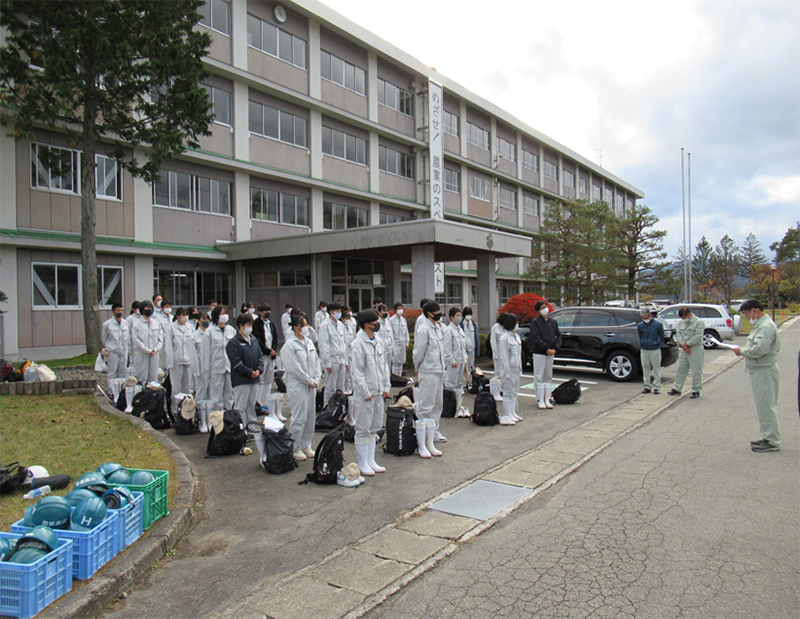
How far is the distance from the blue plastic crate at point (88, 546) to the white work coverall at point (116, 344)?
7.28 m

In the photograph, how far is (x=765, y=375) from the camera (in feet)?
23.2

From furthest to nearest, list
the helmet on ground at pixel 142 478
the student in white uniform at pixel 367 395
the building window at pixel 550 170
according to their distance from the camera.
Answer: the building window at pixel 550 170 < the student in white uniform at pixel 367 395 < the helmet on ground at pixel 142 478

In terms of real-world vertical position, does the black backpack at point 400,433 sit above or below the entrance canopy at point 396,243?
below

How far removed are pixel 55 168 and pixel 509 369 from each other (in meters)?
16.4

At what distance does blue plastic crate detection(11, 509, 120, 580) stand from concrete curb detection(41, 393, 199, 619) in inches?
3.0

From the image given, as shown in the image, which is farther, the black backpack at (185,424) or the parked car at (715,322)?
the parked car at (715,322)

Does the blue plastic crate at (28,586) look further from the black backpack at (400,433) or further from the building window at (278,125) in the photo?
the building window at (278,125)

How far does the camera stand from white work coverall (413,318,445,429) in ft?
24.8

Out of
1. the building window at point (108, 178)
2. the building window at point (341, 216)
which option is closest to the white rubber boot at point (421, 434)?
the building window at point (108, 178)

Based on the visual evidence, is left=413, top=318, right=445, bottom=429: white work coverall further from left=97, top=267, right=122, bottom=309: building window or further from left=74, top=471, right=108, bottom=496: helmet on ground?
left=97, top=267, right=122, bottom=309: building window

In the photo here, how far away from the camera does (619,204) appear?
65.9 meters

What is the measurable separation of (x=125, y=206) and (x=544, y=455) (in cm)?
1788

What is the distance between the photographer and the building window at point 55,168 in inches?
671

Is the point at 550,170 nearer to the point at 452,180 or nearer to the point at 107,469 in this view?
the point at 452,180
